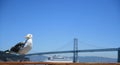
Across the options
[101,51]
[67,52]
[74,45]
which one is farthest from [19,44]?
[74,45]

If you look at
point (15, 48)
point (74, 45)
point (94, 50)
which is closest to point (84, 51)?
point (94, 50)

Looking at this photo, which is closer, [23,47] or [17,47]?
[23,47]

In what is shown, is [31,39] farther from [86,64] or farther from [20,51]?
[86,64]

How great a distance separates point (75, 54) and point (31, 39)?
46.2m

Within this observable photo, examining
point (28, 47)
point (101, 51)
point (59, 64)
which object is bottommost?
point (59, 64)

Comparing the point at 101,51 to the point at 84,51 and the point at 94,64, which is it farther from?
the point at 94,64

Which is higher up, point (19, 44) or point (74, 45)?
point (74, 45)

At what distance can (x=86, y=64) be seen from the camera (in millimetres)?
3043

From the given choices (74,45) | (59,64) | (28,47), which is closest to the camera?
(59,64)

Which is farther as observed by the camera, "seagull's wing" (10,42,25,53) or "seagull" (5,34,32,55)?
"seagull's wing" (10,42,25,53)

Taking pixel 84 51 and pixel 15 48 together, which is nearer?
pixel 15 48

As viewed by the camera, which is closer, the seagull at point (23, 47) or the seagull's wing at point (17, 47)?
the seagull at point (23, 47)

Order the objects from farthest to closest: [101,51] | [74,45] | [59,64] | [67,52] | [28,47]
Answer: [74,45], [67,52], [101,51], [28,47], [59,64]

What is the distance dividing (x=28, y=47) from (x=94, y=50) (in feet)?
145
